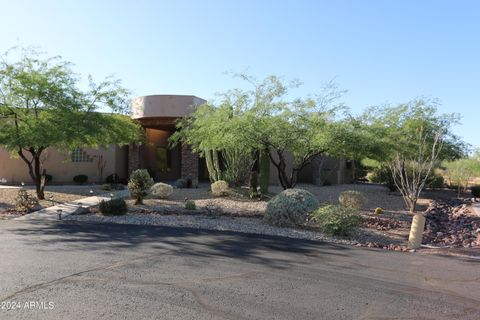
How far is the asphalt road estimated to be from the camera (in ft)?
16.4

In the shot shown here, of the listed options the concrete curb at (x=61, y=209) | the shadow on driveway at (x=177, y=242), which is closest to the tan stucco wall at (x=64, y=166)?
the concrete curb at (x=61, y=209)

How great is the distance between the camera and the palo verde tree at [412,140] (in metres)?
17.2

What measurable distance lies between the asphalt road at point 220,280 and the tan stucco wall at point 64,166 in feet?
50.8

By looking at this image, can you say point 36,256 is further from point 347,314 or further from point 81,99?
point 81,99

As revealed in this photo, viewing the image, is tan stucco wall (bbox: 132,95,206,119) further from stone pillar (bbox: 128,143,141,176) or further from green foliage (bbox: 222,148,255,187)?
green foliage (bbox: 222,148,255,187)

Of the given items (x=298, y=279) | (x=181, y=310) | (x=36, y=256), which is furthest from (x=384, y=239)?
(x=36, y=256)

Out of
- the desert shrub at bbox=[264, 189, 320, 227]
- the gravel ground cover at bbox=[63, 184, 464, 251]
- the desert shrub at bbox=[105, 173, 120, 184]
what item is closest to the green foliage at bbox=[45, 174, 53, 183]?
the desert shrub at bbox=[105, 173, 120, 184]

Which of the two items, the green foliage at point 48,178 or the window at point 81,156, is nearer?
the green foliage at point 48,178

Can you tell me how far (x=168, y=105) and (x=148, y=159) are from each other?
19.3ft

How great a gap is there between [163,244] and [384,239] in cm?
586

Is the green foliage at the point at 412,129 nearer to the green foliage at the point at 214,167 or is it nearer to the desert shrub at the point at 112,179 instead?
the green foliage at the point at 214,167

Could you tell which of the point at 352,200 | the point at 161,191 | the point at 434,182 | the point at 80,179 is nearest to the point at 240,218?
the point at 352,200

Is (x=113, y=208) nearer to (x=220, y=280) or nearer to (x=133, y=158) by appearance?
(x=220, y=280)

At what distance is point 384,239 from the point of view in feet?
35.7
